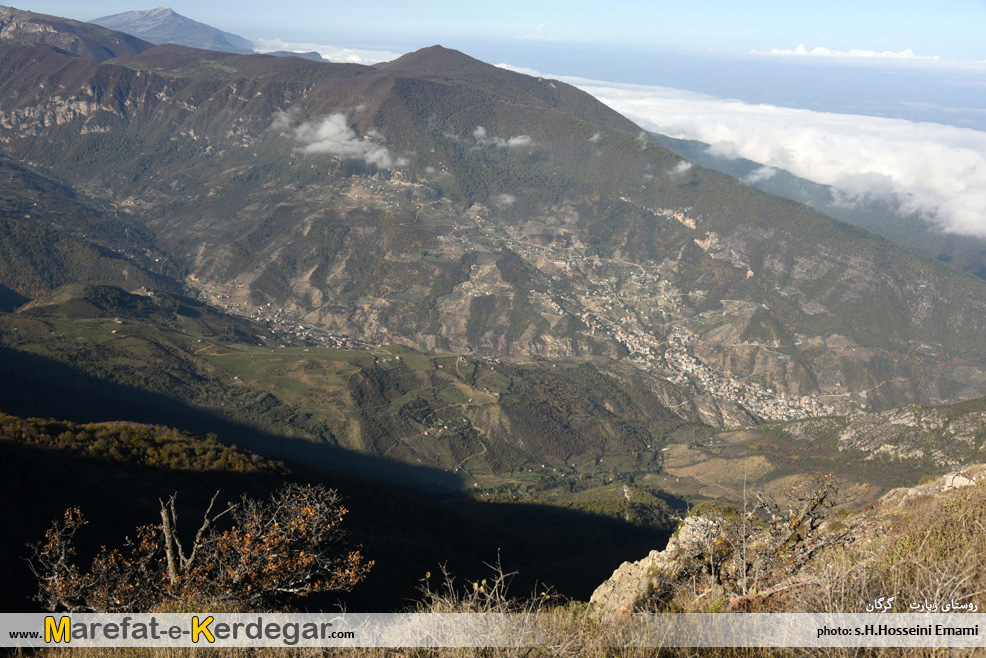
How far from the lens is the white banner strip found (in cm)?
1117

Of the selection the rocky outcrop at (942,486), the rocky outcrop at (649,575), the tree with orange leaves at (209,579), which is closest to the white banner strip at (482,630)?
the tree with orange leaves at (209,579)

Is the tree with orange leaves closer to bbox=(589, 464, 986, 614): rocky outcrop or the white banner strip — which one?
the white banner strip

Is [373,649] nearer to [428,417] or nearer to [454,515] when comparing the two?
[454,515]

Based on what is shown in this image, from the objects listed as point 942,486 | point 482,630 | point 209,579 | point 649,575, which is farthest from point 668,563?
point 209,579

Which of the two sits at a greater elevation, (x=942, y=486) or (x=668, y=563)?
(x=942, y=486)

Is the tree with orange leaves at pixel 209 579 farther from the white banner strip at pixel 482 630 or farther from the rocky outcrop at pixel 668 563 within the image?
the rocky outcrop at pixel 668 563

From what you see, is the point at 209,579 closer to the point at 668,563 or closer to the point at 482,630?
the point at 482,630

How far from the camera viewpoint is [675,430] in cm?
18400

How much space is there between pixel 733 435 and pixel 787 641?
172 m

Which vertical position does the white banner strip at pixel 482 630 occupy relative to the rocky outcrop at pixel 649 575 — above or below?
above

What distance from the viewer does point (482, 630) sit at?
13.3m

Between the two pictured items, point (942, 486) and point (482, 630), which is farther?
point (942, 486)

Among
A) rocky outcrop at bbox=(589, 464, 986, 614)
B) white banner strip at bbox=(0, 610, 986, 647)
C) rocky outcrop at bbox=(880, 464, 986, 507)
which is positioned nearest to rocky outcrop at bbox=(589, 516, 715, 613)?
rocky outcrop at bbox=(589, 464, 986, 614)

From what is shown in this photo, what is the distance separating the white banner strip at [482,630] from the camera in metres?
11.2
